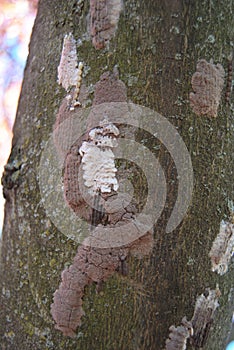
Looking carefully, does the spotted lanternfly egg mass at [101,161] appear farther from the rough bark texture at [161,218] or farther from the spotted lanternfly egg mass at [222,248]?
the spotted lanternfly egg mass at [222,248]

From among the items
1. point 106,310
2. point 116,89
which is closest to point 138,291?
point 106,310

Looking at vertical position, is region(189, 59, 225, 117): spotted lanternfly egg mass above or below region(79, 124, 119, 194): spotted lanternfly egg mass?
above

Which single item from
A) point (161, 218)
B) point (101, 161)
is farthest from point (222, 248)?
point (101, 161)

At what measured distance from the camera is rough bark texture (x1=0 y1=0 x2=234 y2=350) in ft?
1.77

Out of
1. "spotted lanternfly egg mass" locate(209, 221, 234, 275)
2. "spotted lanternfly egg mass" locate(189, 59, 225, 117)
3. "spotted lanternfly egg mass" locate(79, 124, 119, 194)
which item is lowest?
"spotted lanternfly egg mass" locate(209, 221, 234, 275)

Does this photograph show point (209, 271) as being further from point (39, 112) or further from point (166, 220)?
point (39, 112)

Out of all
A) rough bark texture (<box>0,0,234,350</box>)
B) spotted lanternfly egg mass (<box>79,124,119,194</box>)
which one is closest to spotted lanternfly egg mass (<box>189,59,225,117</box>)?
rough bark texture (<box>0,0,234,350</box>)

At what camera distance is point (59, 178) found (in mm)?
577

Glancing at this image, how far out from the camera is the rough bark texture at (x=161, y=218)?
21.3 inches

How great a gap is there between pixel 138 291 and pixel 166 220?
10 cm

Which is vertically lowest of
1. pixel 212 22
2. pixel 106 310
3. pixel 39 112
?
pixel 106 310

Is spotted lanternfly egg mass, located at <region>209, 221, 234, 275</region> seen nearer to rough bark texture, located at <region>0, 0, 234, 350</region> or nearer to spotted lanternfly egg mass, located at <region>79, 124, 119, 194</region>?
rough bark texture, located at <region>0, 0, 234, 350</region>

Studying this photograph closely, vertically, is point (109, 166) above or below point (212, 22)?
below

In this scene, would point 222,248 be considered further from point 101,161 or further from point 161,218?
point 101,161
